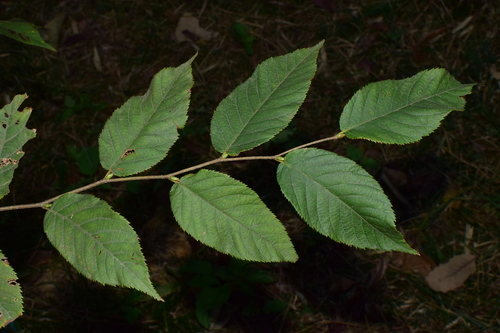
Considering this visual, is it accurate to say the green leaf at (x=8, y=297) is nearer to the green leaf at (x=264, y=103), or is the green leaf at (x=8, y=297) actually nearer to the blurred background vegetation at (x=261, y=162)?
the green leaf at (x=264, y=103)

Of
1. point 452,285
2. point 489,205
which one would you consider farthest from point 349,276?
point 489,205

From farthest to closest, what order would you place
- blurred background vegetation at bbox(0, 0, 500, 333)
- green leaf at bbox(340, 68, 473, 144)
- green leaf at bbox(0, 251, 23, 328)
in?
blurred background vegetation at bbox(0, 0, 500, 333) → green leaf at bbox(340, 68, 473, 144) → green leaf at bbox(0, 251, 23, 328)

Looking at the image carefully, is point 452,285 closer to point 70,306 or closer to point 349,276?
point 349,276

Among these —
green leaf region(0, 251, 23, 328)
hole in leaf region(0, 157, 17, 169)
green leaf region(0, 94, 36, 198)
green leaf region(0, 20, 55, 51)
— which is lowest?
green leaf region(0, 251, 23, 328)

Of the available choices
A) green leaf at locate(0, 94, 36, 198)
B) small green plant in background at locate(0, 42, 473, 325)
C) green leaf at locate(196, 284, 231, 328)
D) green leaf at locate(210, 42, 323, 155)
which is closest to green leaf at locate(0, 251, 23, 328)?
small green plant in background at locate(0, 42, 473, 325)

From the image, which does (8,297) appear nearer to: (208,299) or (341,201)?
(341,201)

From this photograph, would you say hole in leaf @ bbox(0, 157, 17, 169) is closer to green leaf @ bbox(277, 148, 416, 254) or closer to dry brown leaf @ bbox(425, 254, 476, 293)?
green leaf @ bbox(277, 148, 416, 254)

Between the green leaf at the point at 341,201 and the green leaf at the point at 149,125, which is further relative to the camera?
the green leaf at the point at 149,125

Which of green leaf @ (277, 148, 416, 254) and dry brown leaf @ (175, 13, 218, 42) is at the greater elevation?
green leaf @ (277, 148, 416, 254)

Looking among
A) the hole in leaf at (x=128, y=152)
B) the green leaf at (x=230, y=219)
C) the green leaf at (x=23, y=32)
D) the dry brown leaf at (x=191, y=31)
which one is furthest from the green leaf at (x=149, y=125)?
the dry brown leaf at (x=191, y=31)

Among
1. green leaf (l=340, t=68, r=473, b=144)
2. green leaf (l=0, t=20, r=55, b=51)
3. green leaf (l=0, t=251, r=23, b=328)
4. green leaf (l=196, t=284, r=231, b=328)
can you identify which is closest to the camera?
green leaf (l=0, t=251, r=23, b=328)
